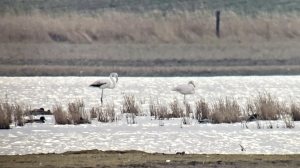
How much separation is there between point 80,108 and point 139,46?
19.6 metres

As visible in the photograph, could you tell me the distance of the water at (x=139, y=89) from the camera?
911 inches

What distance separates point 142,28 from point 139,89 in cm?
1437

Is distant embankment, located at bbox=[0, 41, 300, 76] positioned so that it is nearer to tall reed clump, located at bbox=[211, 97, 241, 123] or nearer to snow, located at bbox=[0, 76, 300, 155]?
snow, located at bbox=[0, 76, 300, 155]

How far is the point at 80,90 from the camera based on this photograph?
1065 inches

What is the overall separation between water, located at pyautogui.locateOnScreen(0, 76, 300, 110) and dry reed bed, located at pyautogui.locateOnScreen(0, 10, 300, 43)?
653 centimetres

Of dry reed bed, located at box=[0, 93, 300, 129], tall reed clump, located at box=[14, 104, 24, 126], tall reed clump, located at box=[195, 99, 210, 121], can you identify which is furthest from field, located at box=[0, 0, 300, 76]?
tall reed clump, located at box=[14, 104, 24, 126]

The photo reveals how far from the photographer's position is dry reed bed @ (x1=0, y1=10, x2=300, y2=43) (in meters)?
39.5

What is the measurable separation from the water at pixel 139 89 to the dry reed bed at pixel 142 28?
21.4 ft

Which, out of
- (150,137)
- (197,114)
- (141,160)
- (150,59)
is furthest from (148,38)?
(141,160)

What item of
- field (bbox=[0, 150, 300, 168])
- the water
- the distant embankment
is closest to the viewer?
field (bbox=[0, 150, 300, 168])

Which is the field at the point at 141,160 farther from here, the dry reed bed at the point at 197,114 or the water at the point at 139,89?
the water at the point at 139,89

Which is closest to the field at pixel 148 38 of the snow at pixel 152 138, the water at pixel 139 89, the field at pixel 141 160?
the water at pixel 139 89

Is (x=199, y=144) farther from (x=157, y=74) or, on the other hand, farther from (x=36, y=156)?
(x=157, y=74)

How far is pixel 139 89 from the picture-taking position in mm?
27266
